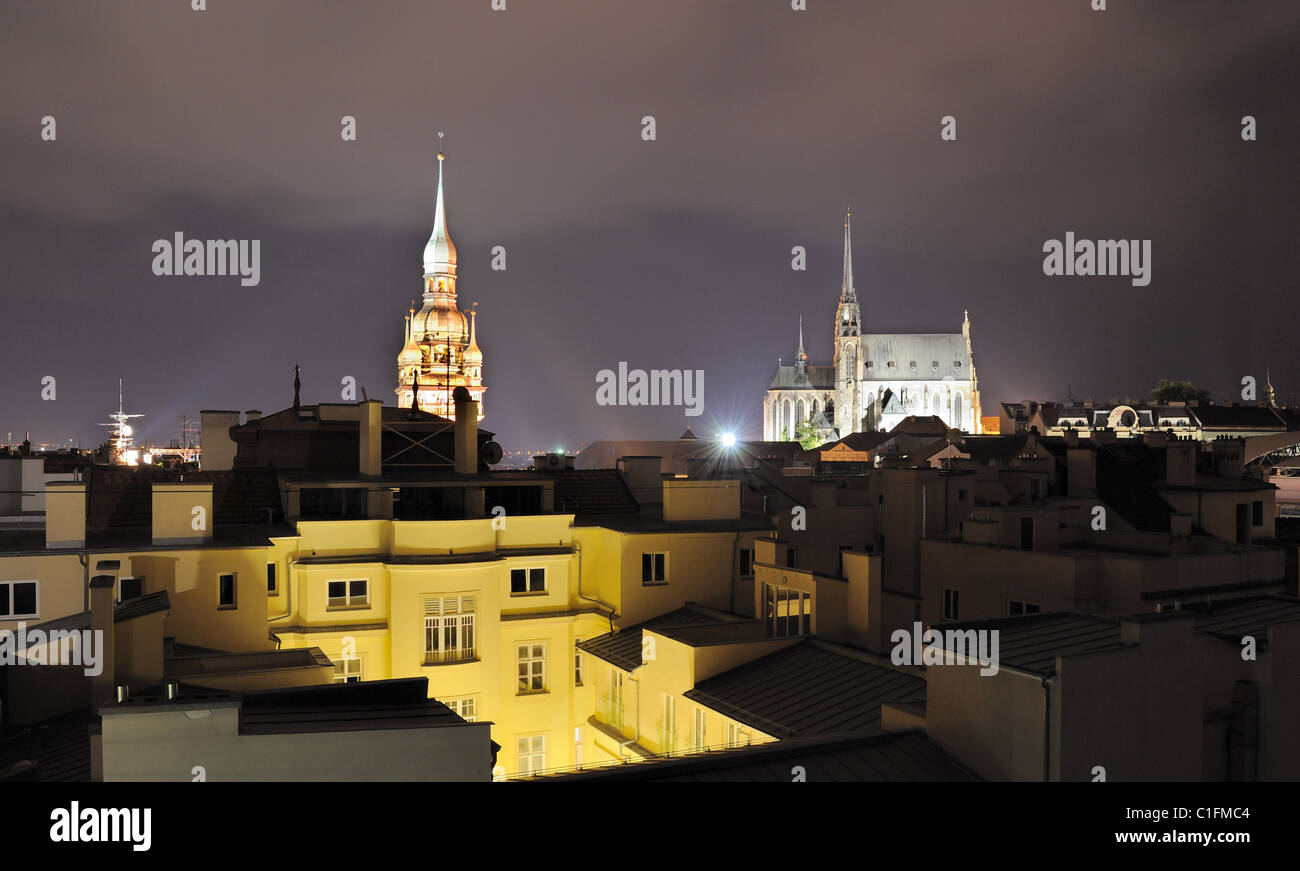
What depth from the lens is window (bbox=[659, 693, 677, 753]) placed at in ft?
69.6

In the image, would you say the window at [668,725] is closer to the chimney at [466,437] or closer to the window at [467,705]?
the window at [467,705]

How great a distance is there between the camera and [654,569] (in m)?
29.7

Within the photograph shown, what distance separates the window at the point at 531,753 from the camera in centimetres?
2844

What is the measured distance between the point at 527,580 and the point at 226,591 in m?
8.34

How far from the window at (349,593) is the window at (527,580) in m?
4.22

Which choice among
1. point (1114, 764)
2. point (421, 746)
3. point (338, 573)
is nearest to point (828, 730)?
point (1114, 764)

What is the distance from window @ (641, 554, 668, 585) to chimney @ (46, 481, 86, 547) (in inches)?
579

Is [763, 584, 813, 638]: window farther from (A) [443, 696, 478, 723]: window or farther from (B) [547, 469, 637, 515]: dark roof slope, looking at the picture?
(B) [547, 469, 637, 515]: dark roof slope

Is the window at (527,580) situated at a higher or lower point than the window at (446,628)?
higher

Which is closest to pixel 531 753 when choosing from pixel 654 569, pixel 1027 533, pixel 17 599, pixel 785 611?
pixel 654 569

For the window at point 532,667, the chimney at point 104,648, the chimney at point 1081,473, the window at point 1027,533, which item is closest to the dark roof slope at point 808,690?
the window at point 532,667

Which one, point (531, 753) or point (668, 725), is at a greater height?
point (668, 725)

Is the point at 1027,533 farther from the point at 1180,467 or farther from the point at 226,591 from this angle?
the point at 226,591

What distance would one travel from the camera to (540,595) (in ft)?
97.6
